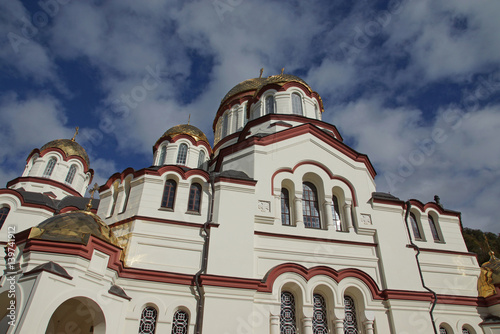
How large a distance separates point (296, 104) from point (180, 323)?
12.4 m

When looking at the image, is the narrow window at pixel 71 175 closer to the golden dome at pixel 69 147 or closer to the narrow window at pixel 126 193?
the golden dome at pixel 69 147

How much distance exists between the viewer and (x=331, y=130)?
17297mm

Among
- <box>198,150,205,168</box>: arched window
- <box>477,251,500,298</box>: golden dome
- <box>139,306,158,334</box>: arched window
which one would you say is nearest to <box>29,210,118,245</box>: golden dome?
<box>139,306,158,334</box>: arched window

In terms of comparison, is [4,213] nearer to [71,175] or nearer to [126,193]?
[126,193]

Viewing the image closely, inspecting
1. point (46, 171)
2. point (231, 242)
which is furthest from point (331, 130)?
point (46, 171)

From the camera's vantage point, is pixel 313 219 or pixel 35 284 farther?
pixel 313 219

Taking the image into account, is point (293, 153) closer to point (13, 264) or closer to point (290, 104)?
point (290, 104)

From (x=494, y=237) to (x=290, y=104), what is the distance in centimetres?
3784

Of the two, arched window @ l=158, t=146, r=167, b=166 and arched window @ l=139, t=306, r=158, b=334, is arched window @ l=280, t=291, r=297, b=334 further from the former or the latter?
arched window @ l=158, t=146, r=167, b=166

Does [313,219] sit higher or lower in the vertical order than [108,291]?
higher

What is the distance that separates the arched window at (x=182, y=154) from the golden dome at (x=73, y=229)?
9247 millimetres

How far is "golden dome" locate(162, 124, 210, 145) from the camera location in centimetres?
1958

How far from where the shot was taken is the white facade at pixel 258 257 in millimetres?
8453

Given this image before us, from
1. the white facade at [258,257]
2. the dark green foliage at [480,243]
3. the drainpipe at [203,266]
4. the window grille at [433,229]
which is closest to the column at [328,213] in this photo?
the white facade at [258,257]
